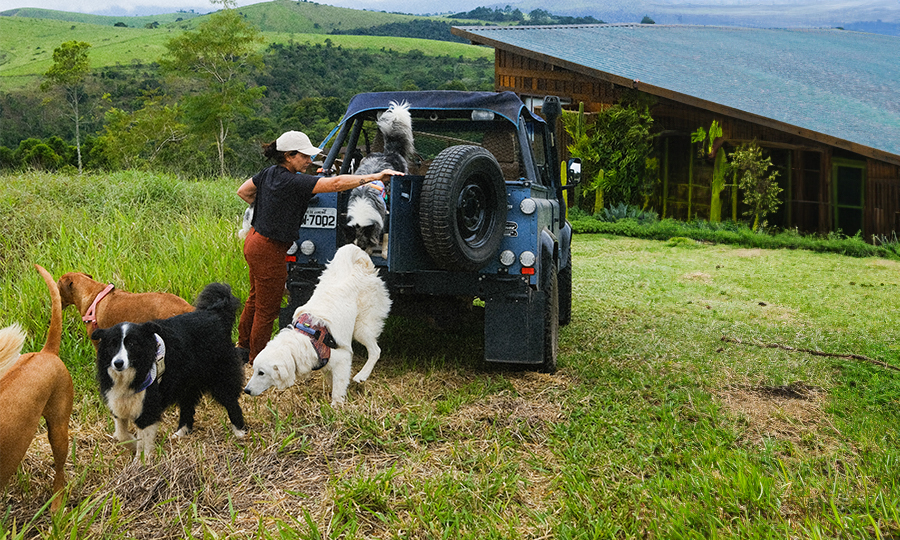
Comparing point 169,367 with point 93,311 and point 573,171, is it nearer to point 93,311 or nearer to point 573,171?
point 93,311

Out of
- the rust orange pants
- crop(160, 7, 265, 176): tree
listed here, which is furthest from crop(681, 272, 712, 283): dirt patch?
crop(160, 7, 265, 176): tree

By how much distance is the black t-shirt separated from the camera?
525cm

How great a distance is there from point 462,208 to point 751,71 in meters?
19.1

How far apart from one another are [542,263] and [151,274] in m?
3.78

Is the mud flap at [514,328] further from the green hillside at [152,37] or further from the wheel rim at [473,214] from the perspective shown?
the green hillside at [152,37]

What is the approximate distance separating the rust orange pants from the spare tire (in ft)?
3.70

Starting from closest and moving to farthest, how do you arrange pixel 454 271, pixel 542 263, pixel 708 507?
pixel 708 507 < pixel 454 271 < pixel 542 263

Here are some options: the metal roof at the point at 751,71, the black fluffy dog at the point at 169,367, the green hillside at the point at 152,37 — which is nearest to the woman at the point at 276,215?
the black fluffy dog at the point at 169,367

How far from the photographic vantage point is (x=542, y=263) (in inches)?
235

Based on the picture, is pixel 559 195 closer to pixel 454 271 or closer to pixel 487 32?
pixel 454 271

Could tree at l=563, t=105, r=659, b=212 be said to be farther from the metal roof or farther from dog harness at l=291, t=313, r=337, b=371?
dog harness at l=291, t=313, r=337, b=371

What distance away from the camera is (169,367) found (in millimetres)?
4141

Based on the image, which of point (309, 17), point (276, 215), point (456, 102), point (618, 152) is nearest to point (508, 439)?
point (276, 215)

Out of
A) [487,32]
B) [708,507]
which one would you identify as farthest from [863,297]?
[487,32]
